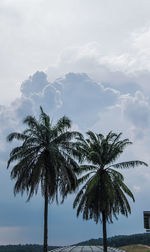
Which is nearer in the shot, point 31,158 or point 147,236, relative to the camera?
point 31,158

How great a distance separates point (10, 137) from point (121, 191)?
1658 centimetres

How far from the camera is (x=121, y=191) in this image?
1756 inches

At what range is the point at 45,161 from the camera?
4147 centimetres

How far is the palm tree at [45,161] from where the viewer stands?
40781 mm

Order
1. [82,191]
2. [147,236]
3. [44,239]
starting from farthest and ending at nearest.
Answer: [147,236]
[82,191]
[44,239]

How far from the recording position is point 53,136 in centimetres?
4309

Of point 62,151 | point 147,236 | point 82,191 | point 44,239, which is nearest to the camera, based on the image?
point 44,239

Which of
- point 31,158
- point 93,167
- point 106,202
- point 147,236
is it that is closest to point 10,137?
point 31,158

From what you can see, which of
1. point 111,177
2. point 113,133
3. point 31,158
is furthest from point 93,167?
point 31,158

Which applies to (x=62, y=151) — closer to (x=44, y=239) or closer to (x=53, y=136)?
(x=53, y=136)

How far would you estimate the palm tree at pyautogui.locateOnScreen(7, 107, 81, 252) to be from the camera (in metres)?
40.8

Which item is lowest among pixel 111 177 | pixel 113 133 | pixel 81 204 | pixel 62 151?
pixel 81 204

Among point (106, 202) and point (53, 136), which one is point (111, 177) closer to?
point (106, 202)

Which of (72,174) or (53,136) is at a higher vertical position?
(53,136)
